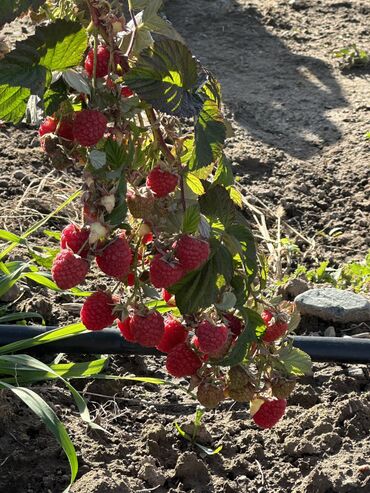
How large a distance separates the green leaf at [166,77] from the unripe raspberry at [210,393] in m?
0.50

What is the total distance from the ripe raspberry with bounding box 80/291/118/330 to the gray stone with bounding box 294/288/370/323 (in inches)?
56.4

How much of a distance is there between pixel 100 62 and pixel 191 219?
0.89ft

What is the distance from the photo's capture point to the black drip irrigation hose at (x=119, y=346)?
240 centimetres

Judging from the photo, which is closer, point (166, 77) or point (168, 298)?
point (166, 77)

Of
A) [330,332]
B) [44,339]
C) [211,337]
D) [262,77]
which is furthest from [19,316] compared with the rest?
[262,77]

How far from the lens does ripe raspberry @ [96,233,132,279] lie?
1409mm

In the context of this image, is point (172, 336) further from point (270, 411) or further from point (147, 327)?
point (270, 411)

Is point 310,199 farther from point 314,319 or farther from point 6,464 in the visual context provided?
point 6,464

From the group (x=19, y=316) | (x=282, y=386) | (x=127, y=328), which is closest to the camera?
(x=127, y=328)

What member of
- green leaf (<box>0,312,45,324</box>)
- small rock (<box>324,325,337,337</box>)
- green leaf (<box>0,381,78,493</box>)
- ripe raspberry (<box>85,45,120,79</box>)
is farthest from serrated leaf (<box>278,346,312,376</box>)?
small rock (<box>324,325,337,337</box>)

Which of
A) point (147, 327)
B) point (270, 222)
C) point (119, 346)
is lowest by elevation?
point (270, 222)

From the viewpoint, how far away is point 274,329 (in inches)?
66.4

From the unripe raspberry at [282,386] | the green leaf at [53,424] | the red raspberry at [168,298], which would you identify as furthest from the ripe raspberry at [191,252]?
the green leaf at [53,424]

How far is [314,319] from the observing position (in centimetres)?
296
